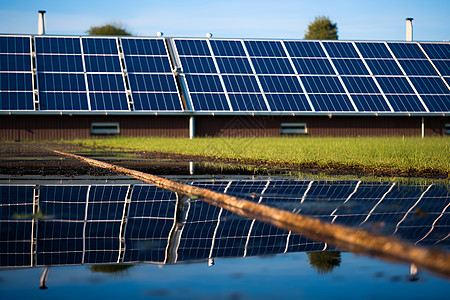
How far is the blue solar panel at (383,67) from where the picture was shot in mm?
34281

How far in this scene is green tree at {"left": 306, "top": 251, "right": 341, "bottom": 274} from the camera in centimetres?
344

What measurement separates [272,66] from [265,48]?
2201mm

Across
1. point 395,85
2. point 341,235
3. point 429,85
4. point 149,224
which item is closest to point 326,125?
point 395,85

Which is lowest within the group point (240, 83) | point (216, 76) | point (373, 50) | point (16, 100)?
point (16, 100)

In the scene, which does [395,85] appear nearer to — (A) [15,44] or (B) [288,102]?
(B) [288,102]

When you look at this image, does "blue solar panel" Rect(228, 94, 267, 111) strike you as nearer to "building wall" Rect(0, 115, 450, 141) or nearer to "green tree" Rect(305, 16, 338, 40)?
"building wall" Rect(0, 115, 450, 141)

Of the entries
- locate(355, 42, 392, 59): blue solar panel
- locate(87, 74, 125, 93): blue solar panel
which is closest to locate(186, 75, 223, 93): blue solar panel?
locate(87, 74, 125, 93): blue solar panel

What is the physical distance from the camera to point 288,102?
30625mm

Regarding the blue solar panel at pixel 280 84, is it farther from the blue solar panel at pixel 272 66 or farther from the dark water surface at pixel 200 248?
the dark water surface at pixel 200 248

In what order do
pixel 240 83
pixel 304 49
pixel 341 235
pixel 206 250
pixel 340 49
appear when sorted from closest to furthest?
pixel 206 250 → pixel 341 235 → pixel 240 83 → pixel 304 49 → pixel 340 49

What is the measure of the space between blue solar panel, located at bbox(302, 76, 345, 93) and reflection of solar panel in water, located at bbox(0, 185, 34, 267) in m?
25.2

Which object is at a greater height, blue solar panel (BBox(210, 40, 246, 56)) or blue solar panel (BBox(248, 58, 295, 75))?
blue solar panel (BBox(210, 40, 246, 56))

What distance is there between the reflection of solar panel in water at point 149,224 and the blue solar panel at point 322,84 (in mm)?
24850

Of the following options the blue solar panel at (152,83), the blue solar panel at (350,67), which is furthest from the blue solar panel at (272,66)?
the blue solar panel at (152,83)
